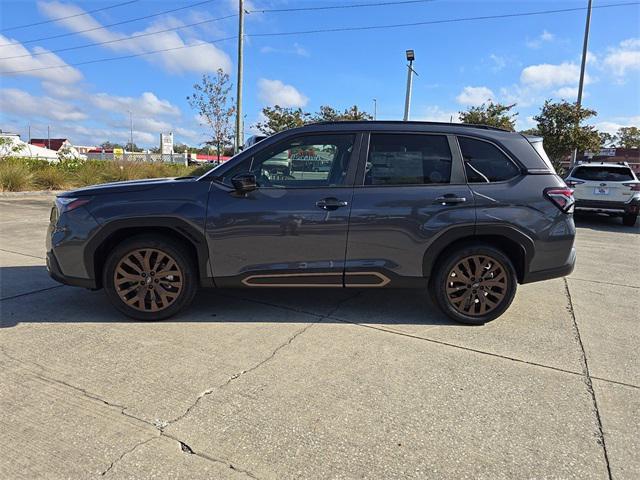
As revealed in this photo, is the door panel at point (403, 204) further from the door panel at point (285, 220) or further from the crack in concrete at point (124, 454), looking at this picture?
the crack in concrete at point (124, 454)

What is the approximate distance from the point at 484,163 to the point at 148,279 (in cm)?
324

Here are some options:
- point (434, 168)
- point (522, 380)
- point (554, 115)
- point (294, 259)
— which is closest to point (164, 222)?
point (294, 259)

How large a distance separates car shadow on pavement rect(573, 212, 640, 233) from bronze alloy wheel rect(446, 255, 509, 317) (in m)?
8.92

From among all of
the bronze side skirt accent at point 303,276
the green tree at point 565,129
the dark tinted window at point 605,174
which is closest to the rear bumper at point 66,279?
the bronze side skirt accent at point 303,276

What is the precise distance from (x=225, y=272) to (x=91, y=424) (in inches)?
66.7

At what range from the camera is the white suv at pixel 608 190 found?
1139 cm

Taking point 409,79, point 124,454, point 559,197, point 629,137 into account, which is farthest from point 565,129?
point 629,137

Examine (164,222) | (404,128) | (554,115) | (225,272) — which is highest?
(554,115)

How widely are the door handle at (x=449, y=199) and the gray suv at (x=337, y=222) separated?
2cm

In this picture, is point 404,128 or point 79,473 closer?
point 79,473

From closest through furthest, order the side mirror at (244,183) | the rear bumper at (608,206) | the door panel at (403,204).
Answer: the side mirror at (244,183) → the door panel at (403,204) → the rear bumper at (608,206)

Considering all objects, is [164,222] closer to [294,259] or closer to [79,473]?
[294,259]

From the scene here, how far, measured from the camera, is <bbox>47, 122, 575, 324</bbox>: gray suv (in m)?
3.90

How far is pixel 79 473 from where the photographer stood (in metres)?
2.17
